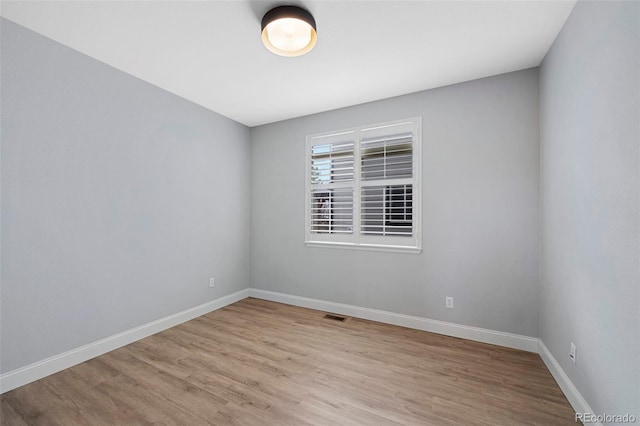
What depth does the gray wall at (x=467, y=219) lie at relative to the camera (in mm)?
2568

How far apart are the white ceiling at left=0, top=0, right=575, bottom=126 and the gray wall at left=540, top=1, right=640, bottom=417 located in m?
0.44

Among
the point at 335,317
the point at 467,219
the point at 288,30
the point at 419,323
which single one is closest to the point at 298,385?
the point at 335,317

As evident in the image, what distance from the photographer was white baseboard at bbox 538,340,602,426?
65.2 inches

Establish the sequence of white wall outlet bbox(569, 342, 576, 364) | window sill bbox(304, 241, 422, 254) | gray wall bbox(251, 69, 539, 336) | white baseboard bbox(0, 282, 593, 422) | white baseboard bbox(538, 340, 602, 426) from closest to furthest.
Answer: white baseboard bbox(538, 340, 602, 426) → white wall outlet bbox(569, 342, 576, 364) → white baseboard bbox(0, 282, 593, 422) → gray wall bbox(251, 69, 539, 336) → window sill bbox(304, 241, 422, 254)

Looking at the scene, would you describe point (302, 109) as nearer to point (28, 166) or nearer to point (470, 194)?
point (470, 194)

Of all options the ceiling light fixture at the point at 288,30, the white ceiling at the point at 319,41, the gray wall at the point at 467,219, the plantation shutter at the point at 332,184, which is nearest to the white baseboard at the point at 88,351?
the gray wall at the point at 467,219

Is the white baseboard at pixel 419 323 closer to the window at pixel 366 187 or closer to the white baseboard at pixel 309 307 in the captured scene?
the white baseboard at pixel 309 307

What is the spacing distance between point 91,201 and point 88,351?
1367 millimetres

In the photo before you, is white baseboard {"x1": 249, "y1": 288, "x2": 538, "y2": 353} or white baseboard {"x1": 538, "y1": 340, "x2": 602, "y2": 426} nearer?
white baseboard {"x1": 538, "y1": 340, "x2": 602, "y2": 426}

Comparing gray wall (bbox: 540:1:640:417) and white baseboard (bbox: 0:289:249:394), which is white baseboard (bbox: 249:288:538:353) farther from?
white baseboard (bbox: 0:289:249:394)

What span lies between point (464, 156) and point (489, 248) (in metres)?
1.01

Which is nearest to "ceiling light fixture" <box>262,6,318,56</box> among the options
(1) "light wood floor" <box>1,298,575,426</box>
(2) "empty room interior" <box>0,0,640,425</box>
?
(2) "empty room interior" <box>0,0,640,425</box>

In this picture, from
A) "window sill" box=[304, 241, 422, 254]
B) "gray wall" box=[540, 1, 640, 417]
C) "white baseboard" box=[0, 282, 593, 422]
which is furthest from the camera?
"window sill" box=[304, 241, 422, 254]

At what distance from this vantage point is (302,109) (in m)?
3.61
